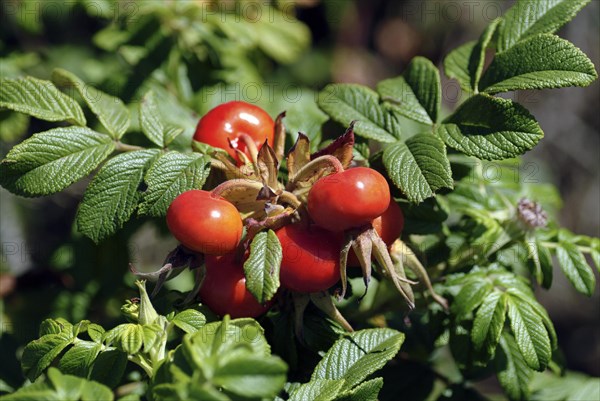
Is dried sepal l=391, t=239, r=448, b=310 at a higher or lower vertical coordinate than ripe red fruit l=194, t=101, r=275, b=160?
lower

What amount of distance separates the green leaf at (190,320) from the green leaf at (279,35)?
82.3 inches

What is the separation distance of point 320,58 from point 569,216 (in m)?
2.70

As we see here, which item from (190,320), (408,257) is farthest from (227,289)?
(408,257)

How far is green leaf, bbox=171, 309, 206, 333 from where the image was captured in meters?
1.71

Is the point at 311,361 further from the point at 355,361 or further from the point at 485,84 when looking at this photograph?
the point at 485,84

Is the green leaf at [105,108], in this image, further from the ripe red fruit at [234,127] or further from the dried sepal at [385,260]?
the dried sepal at [385,260]

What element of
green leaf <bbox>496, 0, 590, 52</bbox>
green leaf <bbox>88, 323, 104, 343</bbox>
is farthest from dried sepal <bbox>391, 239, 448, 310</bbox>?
green leaf <bbox>88, 323, 104, 343</bbox>

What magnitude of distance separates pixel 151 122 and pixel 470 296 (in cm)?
110

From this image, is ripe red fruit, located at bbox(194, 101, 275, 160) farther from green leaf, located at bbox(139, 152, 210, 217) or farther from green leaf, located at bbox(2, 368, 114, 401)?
green leaf, located at bbox(2, 368, 114, 401)

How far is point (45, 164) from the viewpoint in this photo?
77.6 inches

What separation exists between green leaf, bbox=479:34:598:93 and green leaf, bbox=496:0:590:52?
0.38ft

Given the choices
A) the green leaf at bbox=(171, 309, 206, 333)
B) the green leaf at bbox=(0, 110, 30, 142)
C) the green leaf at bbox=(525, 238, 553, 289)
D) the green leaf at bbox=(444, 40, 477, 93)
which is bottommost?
the green leaf at bbox=(0, 110, 30, 142)

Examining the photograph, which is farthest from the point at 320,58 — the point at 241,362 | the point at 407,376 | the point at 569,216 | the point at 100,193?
the point at 241,362

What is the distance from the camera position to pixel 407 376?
8.40ft
